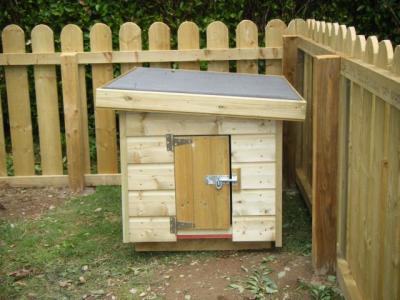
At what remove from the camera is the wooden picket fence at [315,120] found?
258 centimetres

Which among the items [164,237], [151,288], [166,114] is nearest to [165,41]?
[166,114]

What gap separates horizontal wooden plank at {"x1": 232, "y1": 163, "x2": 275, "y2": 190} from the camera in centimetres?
407

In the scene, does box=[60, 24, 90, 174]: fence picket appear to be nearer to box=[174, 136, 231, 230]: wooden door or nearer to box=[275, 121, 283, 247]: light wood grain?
box=[174, 136, 231, 230]: wooden door

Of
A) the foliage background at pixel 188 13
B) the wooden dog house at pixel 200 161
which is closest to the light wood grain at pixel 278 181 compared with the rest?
the wooden dog house at pixel 200 161

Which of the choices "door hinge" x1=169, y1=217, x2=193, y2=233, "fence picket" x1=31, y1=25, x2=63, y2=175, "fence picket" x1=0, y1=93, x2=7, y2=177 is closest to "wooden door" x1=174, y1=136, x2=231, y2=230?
"door hinge" x1=169, y1=217, x2=193, y2=233

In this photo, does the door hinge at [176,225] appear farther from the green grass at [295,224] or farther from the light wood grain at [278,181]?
the green grass at [295,224]

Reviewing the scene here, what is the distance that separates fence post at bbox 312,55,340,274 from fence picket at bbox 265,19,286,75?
6.92 ft

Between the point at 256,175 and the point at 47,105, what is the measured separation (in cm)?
264

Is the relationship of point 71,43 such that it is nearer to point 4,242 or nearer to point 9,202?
point 9,202

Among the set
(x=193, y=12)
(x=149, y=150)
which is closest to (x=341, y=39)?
(x=149, y=150)

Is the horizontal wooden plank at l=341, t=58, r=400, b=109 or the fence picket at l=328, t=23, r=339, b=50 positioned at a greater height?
the fence picket at l=328, t=23, r=339, b=50

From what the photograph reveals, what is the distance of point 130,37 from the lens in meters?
5.71

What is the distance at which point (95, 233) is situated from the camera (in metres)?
4.79

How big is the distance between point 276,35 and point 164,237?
2.43 metres
